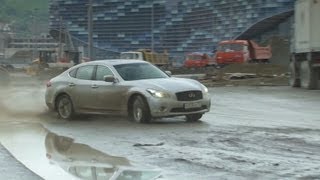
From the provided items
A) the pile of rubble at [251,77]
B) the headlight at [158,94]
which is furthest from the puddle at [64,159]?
the pile of rubble at [251,77]

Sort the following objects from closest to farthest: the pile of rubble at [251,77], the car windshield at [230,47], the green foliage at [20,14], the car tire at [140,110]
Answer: the car tire at [140,110], the pile of rubble at [251,77], the car windshield at [230,47], the green foliage at [20,14]

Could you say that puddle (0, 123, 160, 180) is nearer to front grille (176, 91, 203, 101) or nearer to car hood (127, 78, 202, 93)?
car hood (127, 78, 202, 93)

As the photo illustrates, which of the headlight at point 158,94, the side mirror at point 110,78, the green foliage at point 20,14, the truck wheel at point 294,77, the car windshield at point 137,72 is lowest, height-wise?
the truck wheel at point 294,77

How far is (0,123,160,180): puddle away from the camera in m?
8.83

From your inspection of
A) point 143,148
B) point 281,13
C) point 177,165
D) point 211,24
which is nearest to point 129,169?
point 177,165

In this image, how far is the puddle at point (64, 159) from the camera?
29.0ft

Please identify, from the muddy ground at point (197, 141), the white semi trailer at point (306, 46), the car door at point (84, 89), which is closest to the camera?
the muddy ground at point (197, 141)

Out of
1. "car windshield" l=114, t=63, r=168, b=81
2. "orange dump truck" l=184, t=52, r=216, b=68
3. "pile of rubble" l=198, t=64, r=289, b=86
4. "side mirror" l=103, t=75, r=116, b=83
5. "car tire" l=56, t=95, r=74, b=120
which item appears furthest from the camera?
"orange dump truck" l=184, t=52, r=216, b=68

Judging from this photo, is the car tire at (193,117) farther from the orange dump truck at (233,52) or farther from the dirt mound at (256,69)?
the orange dump truck at (233,52)

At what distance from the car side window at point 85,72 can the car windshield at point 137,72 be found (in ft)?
2.70

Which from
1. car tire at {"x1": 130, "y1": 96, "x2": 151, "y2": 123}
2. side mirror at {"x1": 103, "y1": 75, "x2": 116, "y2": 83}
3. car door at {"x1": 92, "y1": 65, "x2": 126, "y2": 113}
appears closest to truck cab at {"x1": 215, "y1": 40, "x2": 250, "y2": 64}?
car door at {"x1": 92, "y1": 65, "x2": 126, "y2": 113}

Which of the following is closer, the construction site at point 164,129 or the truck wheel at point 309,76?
the construction site at point 164,129

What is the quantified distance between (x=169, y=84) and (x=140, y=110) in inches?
34.8

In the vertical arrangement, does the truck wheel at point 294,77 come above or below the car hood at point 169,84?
below
